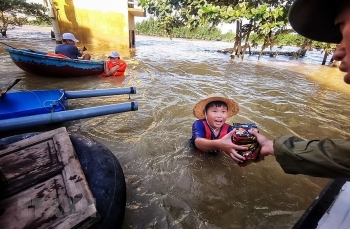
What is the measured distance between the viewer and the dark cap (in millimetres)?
1049

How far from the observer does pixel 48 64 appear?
5.66 m

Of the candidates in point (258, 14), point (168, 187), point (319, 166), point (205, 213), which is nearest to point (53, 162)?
point (168, 187)

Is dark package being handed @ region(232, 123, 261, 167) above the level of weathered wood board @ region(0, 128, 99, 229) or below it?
above

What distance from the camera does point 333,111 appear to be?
5.07m

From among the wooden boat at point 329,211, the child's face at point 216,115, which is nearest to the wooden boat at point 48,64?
the child's face at point 216,115

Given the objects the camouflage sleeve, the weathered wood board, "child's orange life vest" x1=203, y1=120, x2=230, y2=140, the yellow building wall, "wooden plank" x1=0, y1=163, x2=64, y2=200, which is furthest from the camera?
the yellow building wall

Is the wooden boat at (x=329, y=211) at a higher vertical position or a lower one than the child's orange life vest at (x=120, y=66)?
higher

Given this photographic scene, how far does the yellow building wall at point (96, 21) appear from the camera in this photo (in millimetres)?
13625

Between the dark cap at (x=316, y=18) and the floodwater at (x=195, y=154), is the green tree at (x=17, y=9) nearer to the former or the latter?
the floodwater at (x=195, y=154)

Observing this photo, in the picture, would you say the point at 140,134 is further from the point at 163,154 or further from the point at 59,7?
the point at 59,7

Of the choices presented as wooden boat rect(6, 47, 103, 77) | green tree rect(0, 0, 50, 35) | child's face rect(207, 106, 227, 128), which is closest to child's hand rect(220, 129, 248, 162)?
child's face rect(207, 106, 227, 128)

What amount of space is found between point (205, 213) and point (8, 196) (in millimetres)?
1641

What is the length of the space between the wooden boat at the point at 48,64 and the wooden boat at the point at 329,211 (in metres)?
6.44

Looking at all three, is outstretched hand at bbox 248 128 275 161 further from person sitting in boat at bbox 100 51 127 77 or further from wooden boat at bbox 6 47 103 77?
person sitting in boat at bbox 100 51 127 77
